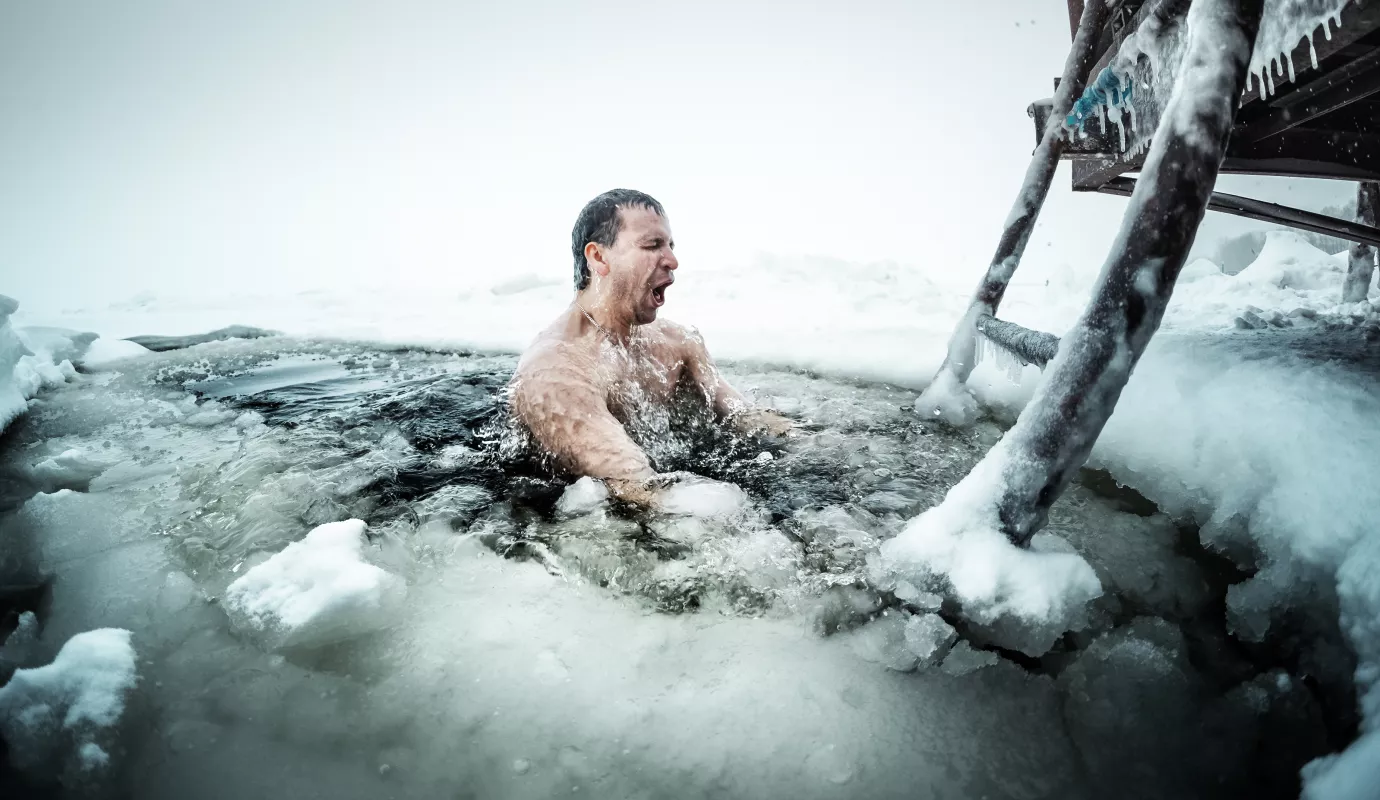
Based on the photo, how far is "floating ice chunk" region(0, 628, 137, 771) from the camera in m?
1.02

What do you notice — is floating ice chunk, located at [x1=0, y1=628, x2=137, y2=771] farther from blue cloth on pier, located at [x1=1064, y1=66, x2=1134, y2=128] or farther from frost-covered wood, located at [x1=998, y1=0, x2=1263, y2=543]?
blue cloth on pier, located at [x1=1064, y1=66, x2=1134, y2=128]

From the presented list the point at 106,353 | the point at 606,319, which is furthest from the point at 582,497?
Result: the point at 106,353

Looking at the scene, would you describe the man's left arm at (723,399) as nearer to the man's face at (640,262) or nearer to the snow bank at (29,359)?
the man's face at (640,262)

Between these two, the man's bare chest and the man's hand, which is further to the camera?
the man's bare chest

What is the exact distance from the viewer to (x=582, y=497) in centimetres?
199

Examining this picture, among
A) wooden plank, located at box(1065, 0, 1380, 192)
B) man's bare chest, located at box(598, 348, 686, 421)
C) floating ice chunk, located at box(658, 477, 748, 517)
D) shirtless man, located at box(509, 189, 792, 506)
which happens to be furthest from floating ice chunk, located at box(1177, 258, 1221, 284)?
floating ice chunk, located at box(658, 477, 748, 517)

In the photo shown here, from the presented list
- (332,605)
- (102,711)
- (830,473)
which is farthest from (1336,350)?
(102,711)

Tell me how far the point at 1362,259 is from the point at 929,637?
243 inches

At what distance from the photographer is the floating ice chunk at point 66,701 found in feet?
3.35

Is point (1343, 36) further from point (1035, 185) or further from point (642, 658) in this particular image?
point (642, 658)

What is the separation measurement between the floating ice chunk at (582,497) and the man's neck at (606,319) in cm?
91

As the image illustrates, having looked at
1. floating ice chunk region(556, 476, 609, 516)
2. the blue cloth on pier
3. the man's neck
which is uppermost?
the blue cloth on pier


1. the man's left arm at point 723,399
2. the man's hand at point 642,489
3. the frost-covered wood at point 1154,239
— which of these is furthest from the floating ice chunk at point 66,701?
the man's left arm at point 723,399

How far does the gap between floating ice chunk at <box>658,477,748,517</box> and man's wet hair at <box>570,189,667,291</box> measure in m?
1.34
